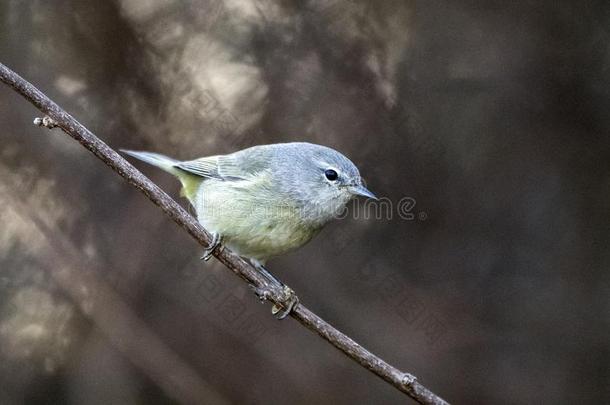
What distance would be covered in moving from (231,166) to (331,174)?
602 mm

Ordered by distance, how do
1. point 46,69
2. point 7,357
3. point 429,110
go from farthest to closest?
point 429,110 < point 46,69 < point 7,357

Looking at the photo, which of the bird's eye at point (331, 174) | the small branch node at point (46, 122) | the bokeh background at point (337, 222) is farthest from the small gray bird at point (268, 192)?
the small branch node at point (46, 122)

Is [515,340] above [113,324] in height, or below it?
above

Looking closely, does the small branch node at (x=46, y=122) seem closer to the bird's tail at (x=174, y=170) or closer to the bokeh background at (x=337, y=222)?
the bird's tail at (x=174, y=170)

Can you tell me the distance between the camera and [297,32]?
4.38m

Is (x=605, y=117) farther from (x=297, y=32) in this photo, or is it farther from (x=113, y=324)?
(x=113, y=324)

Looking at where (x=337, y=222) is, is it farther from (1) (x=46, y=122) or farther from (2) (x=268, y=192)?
(1) (x=46, y=122)

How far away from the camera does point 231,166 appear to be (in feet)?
13.2

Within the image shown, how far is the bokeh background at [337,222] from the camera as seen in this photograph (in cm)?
393

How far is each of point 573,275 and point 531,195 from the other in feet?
1.80

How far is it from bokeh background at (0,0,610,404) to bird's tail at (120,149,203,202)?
0.22 metres

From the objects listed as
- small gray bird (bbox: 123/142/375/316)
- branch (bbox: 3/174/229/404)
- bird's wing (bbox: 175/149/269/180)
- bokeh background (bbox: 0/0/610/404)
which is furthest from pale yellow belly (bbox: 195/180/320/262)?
branch (bbox: 3/174/229/404)

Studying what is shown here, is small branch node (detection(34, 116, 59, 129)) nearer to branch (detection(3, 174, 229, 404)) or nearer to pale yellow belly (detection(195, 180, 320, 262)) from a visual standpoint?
pale yellow belly (detection(195, 180, 320, 262))

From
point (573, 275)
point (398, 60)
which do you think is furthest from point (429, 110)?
point (573, 275)
